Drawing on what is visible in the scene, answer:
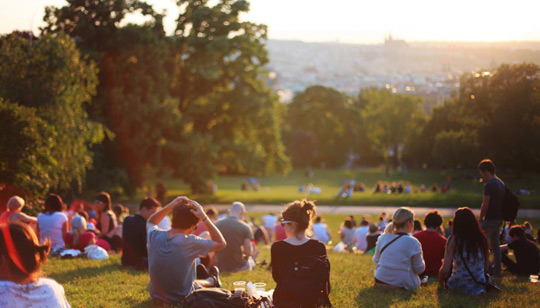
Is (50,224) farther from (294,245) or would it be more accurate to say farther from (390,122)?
(390,122)

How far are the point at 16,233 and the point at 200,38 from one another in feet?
102

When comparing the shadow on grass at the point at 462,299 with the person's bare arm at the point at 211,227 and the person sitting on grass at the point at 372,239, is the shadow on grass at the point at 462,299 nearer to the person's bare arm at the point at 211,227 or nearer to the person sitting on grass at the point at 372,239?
the person's bare arm at the point at 211,227

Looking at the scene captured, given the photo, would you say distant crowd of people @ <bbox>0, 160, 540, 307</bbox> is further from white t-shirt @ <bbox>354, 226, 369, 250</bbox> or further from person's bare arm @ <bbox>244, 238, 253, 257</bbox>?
white t-shirt @ <bbox>354, 226, 369, 250</bbox>

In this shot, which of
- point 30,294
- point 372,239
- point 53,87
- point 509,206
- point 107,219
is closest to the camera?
point 30,294

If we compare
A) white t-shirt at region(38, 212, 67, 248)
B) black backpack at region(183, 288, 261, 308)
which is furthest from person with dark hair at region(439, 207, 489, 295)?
white t-shirt at region(38, 212, 67, 248)

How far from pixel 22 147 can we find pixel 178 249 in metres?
12.6

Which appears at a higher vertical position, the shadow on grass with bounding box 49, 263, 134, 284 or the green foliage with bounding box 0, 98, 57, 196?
the green foliage with bounding box 0, 98, 57, 196

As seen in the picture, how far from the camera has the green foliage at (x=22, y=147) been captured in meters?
16.7

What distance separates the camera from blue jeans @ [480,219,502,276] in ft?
31.2

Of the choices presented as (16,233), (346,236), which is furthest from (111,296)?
(346,236)

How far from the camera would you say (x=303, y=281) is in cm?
591

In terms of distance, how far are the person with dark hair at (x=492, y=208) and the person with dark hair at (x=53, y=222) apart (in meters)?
8.43

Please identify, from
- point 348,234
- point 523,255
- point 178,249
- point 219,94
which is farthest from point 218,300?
point 219,94

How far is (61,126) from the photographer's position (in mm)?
20594
